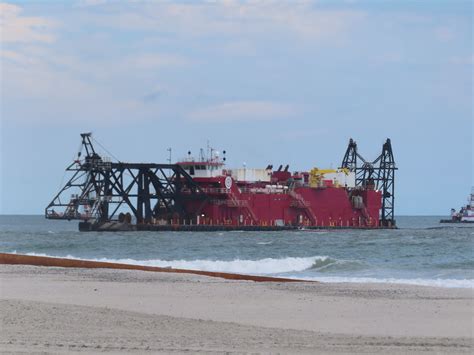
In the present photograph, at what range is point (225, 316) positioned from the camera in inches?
675

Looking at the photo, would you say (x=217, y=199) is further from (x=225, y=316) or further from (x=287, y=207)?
(x=225, y=316)

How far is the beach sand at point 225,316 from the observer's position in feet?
44.8

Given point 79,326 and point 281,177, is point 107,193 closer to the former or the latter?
point 281,177

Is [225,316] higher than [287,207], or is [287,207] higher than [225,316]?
[287,207]

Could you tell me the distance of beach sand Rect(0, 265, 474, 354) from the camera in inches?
538

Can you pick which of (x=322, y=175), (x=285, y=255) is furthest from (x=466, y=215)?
(x=285, y=255)

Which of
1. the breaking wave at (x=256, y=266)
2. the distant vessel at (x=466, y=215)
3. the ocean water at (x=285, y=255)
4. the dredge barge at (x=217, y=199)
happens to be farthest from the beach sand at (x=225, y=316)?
the distant vessel at (x=466, y=215)

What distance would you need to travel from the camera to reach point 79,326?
15.1 meters

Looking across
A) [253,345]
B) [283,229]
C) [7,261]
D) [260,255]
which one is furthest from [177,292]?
[283,229]

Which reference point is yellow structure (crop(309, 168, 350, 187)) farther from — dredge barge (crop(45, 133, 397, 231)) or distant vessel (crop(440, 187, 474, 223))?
distant vessel (crop(440, 187, 474, 223))

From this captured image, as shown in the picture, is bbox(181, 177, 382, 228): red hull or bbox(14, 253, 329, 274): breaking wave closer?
bbox(14, 253, 329, 274): breaking wave

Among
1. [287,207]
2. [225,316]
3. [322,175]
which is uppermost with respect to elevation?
[322,175]

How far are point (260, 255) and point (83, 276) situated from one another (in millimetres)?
25353

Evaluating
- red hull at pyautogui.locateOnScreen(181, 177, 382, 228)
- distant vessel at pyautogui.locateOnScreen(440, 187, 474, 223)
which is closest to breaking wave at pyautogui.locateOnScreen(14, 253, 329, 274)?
red hull at pyautogui.locateOnScreen(181, 177, 382, 228)
